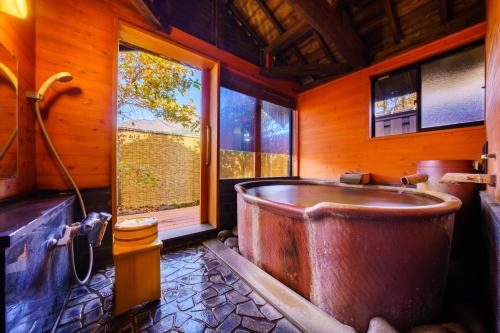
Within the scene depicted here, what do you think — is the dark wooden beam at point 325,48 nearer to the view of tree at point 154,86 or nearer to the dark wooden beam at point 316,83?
the dark wooden beam at point 316,83

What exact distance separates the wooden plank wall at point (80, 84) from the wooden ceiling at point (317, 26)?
66cm

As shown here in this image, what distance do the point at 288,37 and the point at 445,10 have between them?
7.00 ft

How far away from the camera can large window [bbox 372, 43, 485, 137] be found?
2385mm

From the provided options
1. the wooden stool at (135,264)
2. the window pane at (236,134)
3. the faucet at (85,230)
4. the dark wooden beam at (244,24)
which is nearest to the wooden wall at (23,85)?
the faucet at (85,230)

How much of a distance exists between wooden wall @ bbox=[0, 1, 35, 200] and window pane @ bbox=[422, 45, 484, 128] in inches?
181

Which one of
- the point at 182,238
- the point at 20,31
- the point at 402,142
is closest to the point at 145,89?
the point at 20,31

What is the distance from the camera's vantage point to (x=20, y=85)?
1441mm

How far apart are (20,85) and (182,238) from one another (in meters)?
2.09

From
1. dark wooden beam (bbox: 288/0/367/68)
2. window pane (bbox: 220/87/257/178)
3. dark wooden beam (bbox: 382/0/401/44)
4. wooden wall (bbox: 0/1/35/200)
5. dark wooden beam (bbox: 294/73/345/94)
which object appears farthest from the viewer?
dark wooden beam (bbox: 294/73/345/94)

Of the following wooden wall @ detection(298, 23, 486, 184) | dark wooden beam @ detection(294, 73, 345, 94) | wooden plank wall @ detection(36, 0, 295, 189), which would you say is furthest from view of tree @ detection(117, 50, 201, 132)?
wooden wall @ detection(298, 23, 486, 184)

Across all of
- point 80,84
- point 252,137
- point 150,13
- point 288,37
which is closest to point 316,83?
point 288,37

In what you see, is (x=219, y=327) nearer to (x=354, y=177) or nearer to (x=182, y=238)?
(x=182, y=238)

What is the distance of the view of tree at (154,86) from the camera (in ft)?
13.8

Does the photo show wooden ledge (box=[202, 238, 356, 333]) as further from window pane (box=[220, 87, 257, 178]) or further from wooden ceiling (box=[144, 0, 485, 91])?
wooden ceiling (box=[144, 0, 485, 91])
